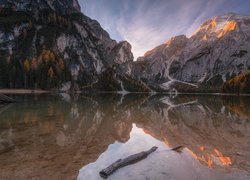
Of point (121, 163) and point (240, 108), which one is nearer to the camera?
point (121, 163)

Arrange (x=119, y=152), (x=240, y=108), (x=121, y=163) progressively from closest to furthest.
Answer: (x=121, y=163)
(x=119, y=152)
(x=240, y=108)

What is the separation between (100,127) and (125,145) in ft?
27.9

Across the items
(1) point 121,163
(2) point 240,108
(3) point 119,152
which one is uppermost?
(2) point 240,108

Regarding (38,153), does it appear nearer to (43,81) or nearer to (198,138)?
(198,138)

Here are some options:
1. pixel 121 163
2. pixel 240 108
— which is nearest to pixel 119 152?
pixel 121 163

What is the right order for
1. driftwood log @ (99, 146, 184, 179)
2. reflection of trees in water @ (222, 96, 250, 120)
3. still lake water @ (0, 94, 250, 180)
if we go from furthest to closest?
reflection of trees in water @ (222, 96, 250, 120) → still lake water @ (0, 94, 250, 180) → driftwood log @ (99, 146, 184, 179)

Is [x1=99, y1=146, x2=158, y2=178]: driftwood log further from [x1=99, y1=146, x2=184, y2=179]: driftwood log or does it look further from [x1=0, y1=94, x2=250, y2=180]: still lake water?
[x1=0, y1=94, x2=250, y2=180]: still lake water

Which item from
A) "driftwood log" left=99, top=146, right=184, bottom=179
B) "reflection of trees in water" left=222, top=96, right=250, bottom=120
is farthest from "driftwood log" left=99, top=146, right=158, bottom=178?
"reflection of trees in water" left=222, top=96, right=250, bottom=120

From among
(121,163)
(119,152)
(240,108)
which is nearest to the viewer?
(121,163)

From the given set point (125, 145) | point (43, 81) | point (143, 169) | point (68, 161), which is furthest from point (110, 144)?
point (43, 81)

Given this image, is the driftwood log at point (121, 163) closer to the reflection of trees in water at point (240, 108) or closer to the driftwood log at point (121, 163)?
the driftwood log at point (121, 163)

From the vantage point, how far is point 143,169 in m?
14.1

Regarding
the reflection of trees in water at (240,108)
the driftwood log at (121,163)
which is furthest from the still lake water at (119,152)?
the reflection of trees in water at (240,108)

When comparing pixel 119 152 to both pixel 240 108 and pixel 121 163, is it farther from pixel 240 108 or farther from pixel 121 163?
pixel 240 108
